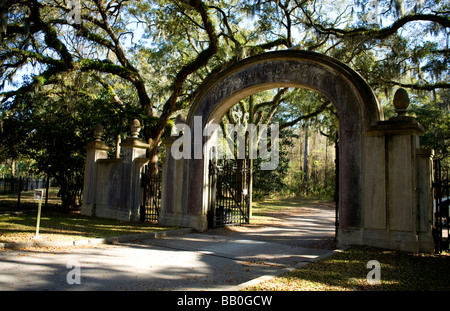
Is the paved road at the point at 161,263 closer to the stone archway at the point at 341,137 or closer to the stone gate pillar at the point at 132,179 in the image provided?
the stone archway at the point at 341,137

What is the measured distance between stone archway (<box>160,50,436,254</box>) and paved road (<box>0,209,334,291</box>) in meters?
1.13

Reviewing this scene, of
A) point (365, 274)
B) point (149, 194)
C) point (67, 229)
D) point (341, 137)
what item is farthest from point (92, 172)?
point (365, 274)

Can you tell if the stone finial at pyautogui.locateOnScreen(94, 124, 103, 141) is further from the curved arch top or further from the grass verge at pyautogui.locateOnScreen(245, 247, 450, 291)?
the grass verge at pyautogui.locateOnScreen(245, 247, 450, 291)

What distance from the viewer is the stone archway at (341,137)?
752 cm

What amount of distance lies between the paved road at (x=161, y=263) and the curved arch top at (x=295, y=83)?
3.57 metres

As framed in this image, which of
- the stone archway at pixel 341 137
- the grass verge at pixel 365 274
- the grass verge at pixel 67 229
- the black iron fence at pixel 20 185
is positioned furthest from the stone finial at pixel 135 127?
the grass verge at pixel 365 274

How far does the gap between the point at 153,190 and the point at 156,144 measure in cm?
501

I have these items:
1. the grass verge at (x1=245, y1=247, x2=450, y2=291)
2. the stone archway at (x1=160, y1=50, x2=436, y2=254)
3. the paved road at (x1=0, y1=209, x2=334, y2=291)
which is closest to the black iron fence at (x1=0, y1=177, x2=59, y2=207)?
the stone archway at (x1=160, y1=50, x2=436, y2=254)

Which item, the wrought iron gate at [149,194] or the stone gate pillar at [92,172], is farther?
the stone gate pillar at [92,172]

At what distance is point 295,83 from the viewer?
29.2ft

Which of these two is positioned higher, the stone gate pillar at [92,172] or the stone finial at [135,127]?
Answer: the stone finial at [135,127]

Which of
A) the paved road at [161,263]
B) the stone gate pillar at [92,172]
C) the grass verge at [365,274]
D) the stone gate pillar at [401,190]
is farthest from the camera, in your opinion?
the stone gate pillar at [92,172]

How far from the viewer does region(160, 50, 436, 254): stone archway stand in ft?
24.7
